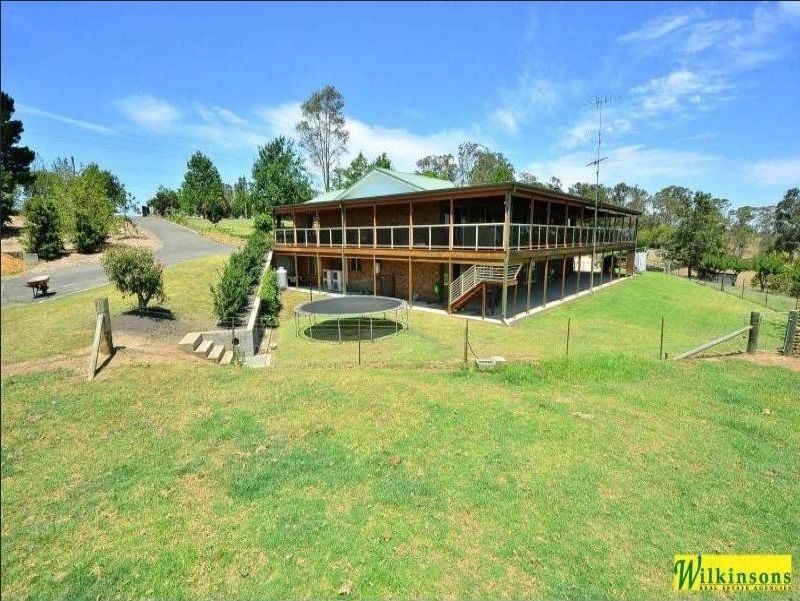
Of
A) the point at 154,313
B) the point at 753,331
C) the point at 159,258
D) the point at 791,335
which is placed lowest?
the point at 791,335

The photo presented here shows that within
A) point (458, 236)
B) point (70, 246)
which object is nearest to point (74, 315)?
point (458, 236)

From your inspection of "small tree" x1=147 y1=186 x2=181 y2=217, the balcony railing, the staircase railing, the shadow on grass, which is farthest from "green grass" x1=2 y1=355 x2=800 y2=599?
"small tree" x1=147 y1=186 x2=181 y2=217

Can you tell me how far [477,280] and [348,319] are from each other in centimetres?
591

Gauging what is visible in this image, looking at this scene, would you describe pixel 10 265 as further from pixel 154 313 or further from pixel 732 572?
pixel 154 313

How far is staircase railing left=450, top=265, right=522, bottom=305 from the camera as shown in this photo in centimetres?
1805

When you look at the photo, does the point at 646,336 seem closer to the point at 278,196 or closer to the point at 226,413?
the point at 226,413

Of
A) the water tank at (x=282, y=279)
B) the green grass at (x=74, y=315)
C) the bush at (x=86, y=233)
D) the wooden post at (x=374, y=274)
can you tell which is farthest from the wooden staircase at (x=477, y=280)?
the bush at (x=86, y=233)

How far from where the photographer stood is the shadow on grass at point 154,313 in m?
13.9

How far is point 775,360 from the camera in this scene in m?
12.2

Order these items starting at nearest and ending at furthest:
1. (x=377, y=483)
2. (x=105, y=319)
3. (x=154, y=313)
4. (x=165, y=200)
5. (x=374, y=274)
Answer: (x=377, y=483) → (x=105, y=319) → (x=154, y=313) → (x=374, y=274) → (x=165, y=200)

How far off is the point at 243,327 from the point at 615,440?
11857 millimetres

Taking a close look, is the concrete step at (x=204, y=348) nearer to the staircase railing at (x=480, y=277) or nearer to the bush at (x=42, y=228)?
the staircase railing at (x=480, y=277)

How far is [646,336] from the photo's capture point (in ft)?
54.4

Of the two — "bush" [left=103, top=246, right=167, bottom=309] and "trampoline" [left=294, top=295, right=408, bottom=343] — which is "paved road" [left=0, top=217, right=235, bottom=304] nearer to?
"bush" [left=103, top=246, right=167, bottom=309]
